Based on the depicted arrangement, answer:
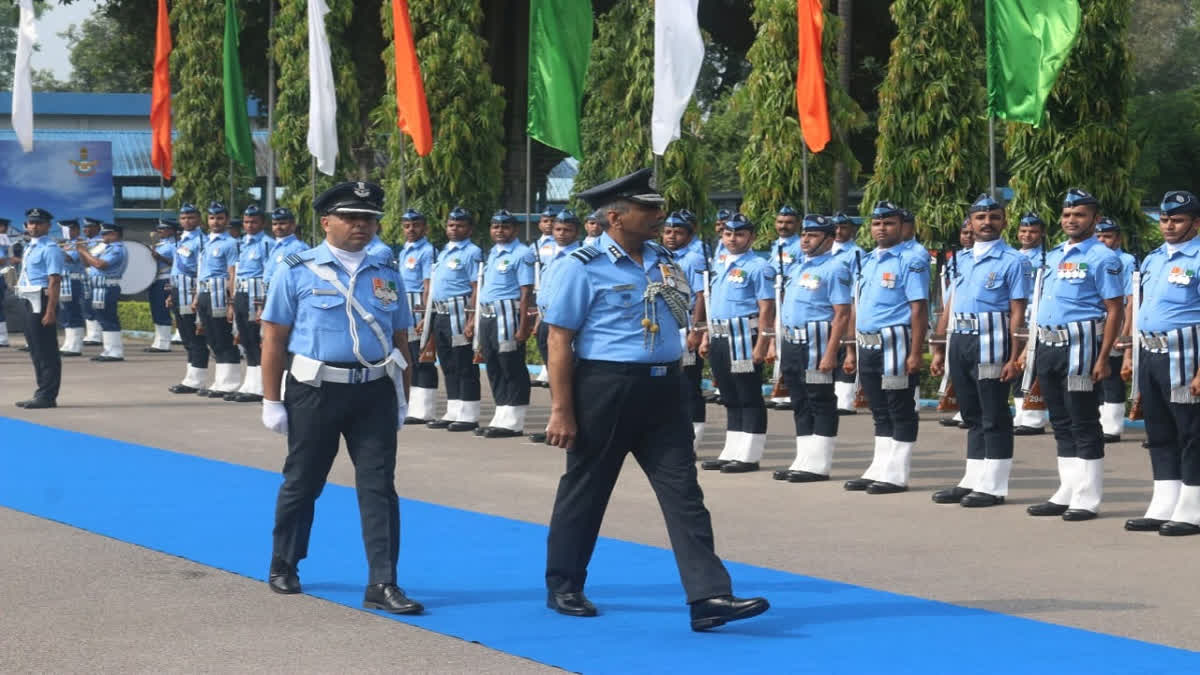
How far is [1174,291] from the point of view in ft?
33.9

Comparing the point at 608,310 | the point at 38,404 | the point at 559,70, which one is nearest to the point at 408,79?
the point at 559,70

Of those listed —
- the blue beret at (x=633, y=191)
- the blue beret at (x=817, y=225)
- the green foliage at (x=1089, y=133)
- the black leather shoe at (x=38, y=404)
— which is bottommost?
the black leather shoe at (x=38, y=404)

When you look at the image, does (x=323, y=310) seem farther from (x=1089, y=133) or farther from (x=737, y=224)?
(x=1089, y=133)

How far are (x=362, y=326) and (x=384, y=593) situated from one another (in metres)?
1.28

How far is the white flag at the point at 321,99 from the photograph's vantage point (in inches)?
797

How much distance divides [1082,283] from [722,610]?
4.62 meters

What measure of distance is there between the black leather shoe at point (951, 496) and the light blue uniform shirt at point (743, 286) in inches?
95.7

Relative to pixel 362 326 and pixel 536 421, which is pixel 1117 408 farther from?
pixel 362 326

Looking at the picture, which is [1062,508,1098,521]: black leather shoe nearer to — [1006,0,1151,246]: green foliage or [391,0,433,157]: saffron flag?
[1006,0,1151,246]: green foliage

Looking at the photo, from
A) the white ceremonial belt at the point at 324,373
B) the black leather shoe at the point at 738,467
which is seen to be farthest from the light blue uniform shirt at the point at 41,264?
the white ceremonial belt at the point at 324,373

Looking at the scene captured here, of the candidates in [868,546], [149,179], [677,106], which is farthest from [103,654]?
[149,179]

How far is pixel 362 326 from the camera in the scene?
8391mm

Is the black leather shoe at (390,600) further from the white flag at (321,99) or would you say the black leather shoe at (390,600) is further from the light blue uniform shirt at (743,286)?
the white flag at (321,99)

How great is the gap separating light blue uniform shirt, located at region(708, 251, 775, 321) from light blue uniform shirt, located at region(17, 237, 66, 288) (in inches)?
313
